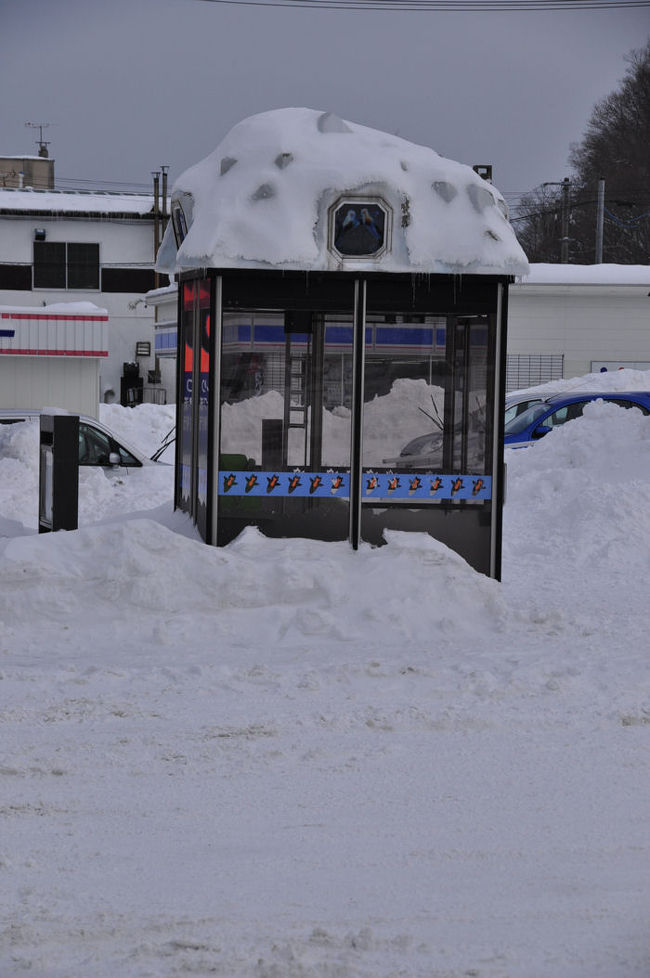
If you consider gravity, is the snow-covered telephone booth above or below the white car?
above

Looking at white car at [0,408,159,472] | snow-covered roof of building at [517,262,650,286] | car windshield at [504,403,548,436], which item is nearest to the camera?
white car at [0,408,159,472]

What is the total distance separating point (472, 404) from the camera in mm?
10055

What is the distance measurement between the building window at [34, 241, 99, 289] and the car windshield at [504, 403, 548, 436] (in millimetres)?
23710

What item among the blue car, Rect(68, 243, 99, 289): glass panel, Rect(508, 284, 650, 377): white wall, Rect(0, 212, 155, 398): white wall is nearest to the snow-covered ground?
the blue car

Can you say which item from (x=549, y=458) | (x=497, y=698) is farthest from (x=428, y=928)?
(x=549, y=458)

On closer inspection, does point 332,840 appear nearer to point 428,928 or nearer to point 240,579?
point 428,928

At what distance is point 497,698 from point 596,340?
25.3 m

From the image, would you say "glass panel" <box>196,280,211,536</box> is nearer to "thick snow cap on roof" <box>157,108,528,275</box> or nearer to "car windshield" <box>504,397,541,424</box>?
"thick snow cap on roof" <box>157,108,528,275</box>

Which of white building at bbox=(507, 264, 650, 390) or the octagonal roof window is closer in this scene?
the octagonal roof window

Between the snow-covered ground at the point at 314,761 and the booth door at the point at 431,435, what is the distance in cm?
44

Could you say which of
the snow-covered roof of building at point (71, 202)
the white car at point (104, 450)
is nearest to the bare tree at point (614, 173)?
the snow-covered roof of building at point (71, 202)

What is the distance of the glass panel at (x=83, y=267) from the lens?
139 ft

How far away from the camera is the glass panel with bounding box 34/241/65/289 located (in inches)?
1676

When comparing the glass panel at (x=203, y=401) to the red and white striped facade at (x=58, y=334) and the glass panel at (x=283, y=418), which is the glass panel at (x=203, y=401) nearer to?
the glass panel at (x=283, y=418)
